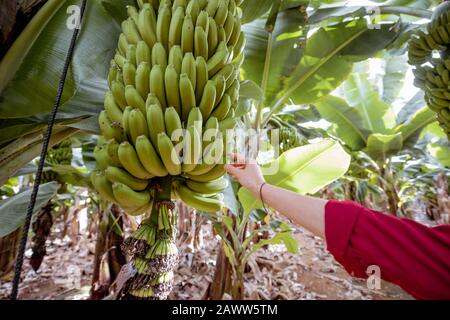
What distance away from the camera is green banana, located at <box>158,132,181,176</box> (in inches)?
24.8

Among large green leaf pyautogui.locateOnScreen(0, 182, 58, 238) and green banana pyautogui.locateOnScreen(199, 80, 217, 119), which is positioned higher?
green banana pyautogui.locateOnScreen(199, 80, 217, 119)

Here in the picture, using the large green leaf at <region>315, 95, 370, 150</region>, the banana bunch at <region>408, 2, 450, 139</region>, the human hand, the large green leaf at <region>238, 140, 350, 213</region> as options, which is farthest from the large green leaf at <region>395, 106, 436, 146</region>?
the human hand

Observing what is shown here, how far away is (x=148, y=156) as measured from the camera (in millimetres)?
633

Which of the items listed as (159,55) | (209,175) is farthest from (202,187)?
(159,55)

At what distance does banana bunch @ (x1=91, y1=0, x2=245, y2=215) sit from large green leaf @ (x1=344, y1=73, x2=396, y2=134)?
290 centimetres

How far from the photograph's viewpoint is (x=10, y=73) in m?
0.91

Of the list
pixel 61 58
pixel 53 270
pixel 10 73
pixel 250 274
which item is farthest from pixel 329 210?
pixel 53 270

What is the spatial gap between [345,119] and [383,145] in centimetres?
49

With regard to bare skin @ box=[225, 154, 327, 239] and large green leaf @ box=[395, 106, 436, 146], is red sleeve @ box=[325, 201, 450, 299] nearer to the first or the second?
bare skin @ box=[225, 154, 327, 239]

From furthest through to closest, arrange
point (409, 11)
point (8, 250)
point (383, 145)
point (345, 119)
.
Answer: point (345, 119), point (383, 145), point (8, 250), point (409, 11)

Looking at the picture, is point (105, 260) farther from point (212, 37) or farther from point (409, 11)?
point (409, 11)

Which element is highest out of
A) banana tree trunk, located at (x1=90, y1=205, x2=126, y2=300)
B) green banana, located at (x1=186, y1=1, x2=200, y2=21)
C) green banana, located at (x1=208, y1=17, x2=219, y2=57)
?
green banana, located at (x1=186, y1=1, x2=200, y2=21)

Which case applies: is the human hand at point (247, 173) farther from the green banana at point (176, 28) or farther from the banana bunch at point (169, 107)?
the green banana at point (176, 28)
